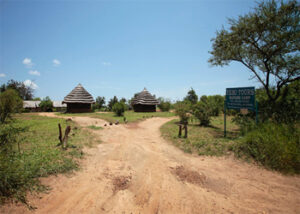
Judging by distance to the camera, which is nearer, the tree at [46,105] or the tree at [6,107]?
the tree at [6,107]

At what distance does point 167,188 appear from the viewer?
3357 mm

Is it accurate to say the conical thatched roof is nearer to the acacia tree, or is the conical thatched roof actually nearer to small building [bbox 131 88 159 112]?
small building [bbox 131 88 159 112]

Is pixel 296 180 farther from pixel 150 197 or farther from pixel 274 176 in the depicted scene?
pixel 150 197

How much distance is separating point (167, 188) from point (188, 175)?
95cm

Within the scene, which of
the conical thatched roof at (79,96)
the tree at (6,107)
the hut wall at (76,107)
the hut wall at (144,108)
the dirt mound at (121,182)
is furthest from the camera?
the hut wall at (144,108)

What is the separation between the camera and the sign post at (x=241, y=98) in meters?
7.11

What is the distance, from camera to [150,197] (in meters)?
3.02

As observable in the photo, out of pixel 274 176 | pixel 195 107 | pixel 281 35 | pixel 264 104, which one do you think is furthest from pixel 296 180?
pixel 195 107

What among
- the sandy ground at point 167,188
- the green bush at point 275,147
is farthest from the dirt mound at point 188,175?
the green bush at point 275,147

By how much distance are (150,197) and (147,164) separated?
1.66 metres

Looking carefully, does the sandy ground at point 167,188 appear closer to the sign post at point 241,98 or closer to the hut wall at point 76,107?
the sign post at point 241,98

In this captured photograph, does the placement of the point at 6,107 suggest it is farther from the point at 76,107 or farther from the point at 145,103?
the point at 145,103

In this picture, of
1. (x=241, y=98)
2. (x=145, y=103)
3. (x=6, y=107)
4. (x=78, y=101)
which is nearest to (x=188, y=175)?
(x=241, y=98)

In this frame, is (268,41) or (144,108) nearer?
(268,41)
